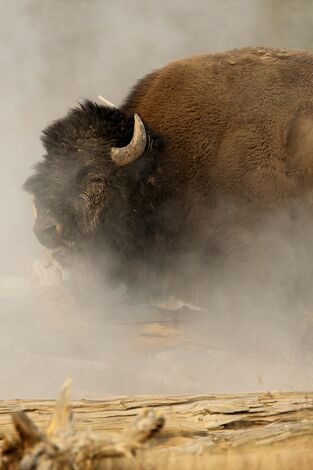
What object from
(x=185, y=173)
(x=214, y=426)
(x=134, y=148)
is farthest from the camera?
(x=185, y=173)

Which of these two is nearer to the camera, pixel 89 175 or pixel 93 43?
pixel 89 175

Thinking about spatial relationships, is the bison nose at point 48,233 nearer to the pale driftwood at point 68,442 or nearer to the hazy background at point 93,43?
the pale driftwood at point 68,442

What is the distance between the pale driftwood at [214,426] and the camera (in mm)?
1021

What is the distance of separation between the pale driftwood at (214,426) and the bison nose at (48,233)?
0.95m

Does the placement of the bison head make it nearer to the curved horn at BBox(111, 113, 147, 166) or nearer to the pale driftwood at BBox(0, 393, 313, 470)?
the curved horn at BBox(111, 113, 147, 166)

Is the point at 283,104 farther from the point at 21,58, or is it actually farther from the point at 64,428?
the point at 21,58

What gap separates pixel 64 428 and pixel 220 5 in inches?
182

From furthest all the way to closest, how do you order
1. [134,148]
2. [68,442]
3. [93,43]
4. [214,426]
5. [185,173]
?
[93,43]
[185,173]
[134,148]
[214,426]
[68,442]

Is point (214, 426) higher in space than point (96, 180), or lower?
lower

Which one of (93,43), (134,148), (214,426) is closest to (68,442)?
(214,426)

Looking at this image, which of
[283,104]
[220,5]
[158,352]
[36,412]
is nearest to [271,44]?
[220,5]

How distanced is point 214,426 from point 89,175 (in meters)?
1.14

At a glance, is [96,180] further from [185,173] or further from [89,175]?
[185,173]

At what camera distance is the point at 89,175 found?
212 cm
